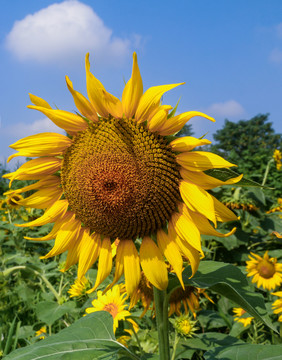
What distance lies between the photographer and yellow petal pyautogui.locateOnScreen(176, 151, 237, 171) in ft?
3.49

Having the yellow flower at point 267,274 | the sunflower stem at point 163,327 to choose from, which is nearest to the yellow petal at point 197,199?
the sunflower stem at point 163,327

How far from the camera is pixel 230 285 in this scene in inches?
43.1

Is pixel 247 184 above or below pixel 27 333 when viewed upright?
above

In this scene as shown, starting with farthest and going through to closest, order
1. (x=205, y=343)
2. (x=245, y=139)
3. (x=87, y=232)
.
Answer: (x=245, y=139) → (x=205, y=343) → (x=87, y=232)

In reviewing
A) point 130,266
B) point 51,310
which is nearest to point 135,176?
point 130,266

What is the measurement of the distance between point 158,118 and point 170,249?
0.39 meters

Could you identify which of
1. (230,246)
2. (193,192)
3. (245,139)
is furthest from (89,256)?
(245,139)

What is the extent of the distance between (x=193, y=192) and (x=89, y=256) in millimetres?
418

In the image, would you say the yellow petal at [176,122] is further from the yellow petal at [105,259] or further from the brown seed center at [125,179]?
the yellow petal at [105,259]

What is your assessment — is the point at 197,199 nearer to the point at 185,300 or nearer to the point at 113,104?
the point at 113,104

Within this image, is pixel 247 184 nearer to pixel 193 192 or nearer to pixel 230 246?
pixel 193 192

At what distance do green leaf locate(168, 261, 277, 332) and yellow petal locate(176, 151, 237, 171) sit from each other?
33 cm

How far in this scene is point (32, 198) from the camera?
1355mm

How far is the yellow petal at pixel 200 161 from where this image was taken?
3.49ft
